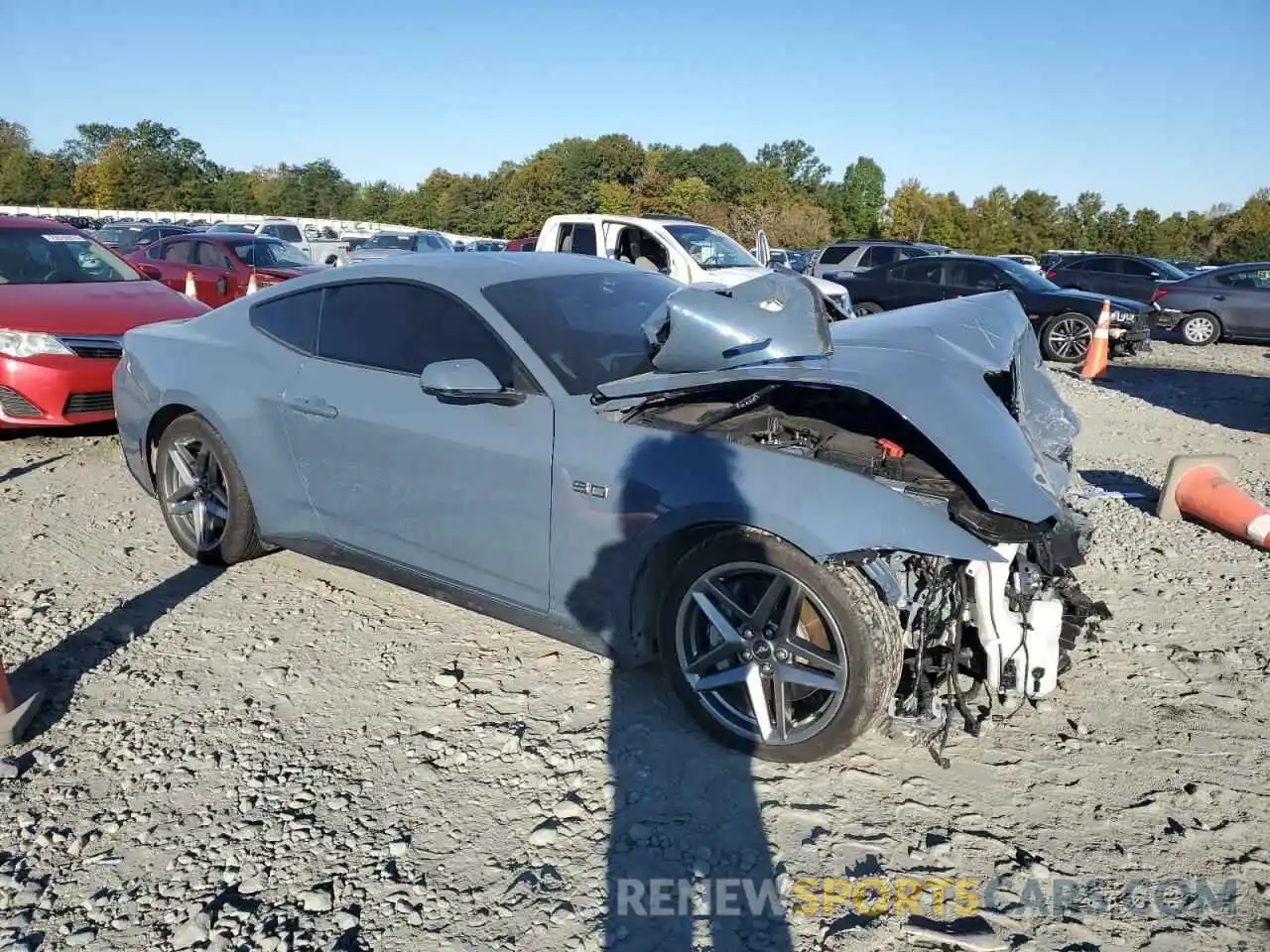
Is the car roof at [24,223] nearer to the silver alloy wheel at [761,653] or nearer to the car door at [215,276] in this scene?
the car door at [215,276]

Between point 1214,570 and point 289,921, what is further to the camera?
point 1214,570

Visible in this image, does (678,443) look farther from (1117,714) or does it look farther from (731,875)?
(1117,714)

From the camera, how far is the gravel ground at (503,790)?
229cm

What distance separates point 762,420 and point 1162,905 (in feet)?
5.92

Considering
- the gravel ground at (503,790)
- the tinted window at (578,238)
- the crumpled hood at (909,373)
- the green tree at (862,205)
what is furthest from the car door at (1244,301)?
the green tree at (862,205)

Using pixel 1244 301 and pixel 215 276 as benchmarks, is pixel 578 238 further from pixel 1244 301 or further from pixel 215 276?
pixel 1244 301

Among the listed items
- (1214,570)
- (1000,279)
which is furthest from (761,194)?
(1214,570)

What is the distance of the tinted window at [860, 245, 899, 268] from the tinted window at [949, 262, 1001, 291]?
3717 mm

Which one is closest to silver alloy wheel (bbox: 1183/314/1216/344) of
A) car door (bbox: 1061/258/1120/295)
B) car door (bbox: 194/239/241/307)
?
car door (bbox: 1061/258/1120/295)

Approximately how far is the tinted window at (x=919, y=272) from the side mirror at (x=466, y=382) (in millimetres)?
12363

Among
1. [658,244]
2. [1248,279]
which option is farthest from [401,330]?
[1248,279]

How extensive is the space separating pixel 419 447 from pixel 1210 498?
4.45 metres

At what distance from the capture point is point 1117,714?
323 cm

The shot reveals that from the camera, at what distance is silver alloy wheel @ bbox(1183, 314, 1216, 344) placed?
51.5 ft
